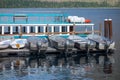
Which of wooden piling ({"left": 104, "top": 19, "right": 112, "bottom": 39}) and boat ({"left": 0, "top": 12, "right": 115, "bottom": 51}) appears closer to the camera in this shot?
boat ({"left": 0, "top": 12, "right": 115, "bottom": 51})

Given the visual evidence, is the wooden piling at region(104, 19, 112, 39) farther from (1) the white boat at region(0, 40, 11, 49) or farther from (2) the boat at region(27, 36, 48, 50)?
(1) the white boat at region(0, 40, 11, 49)

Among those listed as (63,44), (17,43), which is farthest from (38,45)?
(63,44)

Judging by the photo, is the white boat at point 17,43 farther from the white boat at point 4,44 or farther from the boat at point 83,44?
the boat at point 83,44

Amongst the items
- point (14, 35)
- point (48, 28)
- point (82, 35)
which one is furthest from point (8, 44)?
point (82, 35)

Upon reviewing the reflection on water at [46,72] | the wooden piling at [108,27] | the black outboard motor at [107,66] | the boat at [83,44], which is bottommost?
the black outboard motor at [107,66]

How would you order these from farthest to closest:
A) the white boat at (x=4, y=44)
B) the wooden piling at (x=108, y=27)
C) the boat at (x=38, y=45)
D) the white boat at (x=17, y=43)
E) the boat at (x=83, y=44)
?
the wooden piling at (x=108, y=27) → the boat at (x=83, y=44) → the white boat at (x=17, y=43) → the white boat at (x=4, y=44) → the boat at (x=38, y=45)

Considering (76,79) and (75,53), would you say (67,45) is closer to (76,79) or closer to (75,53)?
(75,53)

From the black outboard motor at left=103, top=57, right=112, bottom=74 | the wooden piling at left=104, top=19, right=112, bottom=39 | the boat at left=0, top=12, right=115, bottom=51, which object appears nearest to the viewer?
the black outboard motor at left=103, top=57, right=112, bottom=74

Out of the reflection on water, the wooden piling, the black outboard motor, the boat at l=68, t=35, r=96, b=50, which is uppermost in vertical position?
the wooden piling

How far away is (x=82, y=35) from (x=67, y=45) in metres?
9.54

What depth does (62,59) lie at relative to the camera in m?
53.3

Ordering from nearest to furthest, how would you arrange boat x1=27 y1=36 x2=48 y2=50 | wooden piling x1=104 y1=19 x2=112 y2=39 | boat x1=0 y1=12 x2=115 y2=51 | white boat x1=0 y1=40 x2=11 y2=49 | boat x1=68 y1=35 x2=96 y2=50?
boat x1=27 y1=36 x2=48 y2=50
white boat x1=0 y1=40 x2=11 y2=49
boat x1=0 y1=12 x2=115 y2=51
boat x1=68 y1=35 x2=96 y2=50
wooden piling x1=104 y1=19 x2=112 y2=39

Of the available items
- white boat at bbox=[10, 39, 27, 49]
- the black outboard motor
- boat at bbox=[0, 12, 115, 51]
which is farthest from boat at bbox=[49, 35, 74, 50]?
the black outboard motor

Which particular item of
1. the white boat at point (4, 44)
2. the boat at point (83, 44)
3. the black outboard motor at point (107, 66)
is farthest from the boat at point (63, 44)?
the white boat at point (4, 44)
